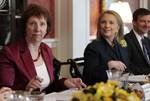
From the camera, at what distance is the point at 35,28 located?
255 centimetres

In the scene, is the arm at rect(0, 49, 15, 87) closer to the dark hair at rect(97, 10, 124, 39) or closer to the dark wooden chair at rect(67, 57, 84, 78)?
the dark wooden chair at rect(67, 57, 84, 78)

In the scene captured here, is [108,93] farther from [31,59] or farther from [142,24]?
[142,24]

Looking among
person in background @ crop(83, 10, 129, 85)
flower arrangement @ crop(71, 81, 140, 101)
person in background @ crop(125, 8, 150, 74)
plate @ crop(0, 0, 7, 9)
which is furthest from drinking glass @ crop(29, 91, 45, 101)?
plate @ crop(0, 0, 7, 9)

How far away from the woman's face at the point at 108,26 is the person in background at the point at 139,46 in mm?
549

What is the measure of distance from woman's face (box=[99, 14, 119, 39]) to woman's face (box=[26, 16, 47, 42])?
0.64m

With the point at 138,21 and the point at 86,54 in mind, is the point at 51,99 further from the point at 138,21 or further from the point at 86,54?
the point at 138,21

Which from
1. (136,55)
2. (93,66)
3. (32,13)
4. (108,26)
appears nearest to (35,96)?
(32,13)

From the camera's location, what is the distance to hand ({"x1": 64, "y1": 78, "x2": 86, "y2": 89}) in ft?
7.71

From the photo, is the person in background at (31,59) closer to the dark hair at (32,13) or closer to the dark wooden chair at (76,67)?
the dark hair at (32,13)

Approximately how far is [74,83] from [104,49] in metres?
0.67

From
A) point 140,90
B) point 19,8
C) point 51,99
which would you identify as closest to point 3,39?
point 19,8

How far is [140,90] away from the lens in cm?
200

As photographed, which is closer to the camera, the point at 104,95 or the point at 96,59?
the point at 104,95

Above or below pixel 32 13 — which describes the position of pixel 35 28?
below
